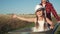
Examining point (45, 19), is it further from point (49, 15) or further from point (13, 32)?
point (13, 32)

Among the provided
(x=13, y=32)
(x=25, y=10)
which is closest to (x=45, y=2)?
(x=25, y=10)

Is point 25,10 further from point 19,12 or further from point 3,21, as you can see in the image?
point 3,21

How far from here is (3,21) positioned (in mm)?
2605

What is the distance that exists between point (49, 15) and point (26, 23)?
1.04ft

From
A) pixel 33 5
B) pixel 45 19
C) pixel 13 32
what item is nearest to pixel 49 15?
pixel 45 19

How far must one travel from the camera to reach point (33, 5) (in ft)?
8.45

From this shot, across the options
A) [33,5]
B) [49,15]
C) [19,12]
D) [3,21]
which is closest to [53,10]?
[49,15]

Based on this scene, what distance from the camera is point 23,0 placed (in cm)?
261

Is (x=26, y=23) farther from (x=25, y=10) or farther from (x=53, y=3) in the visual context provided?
(x=53, y=3)

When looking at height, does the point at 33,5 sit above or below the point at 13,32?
above

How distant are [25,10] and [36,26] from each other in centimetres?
25

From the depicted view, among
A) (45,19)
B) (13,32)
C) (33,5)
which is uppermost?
(33,5)

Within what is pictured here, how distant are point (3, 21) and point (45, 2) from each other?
60cm

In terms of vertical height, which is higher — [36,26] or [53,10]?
[53,10]
